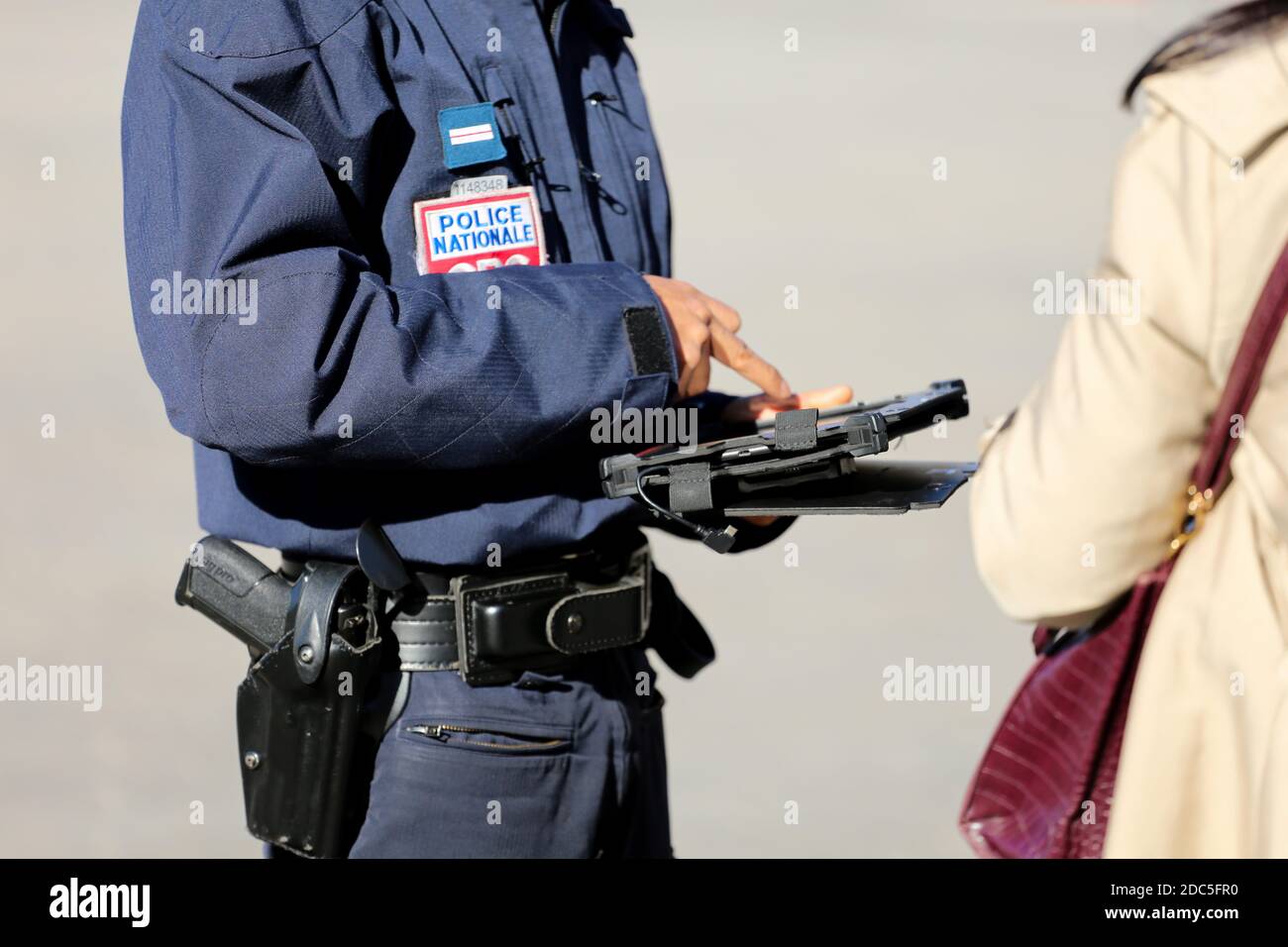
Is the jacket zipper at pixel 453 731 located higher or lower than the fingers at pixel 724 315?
lower

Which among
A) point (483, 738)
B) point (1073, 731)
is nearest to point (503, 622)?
point (483, 738)

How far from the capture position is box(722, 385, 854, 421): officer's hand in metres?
2.26

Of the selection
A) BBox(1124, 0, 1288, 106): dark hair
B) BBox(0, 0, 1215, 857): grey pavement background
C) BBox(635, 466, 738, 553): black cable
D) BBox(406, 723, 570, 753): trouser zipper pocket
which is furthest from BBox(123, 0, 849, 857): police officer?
BBox(0, 0, 1215, 857): grey pavement background

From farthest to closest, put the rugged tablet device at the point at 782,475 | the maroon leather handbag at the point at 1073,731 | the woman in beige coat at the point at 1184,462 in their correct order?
the rugged tablet device at the point at 782,475, the maroon leather handbag at the point at 1073,731, the woman in beige coat at the point at 1184,462

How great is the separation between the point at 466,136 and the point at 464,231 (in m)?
0.12

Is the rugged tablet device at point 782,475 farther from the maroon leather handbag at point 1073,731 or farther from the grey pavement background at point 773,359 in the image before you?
the grey pavement background at point 773,359

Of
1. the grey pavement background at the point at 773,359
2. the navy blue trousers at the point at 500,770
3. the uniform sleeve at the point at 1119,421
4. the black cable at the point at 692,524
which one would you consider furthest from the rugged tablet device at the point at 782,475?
the grey pavement background at the point at 773,359

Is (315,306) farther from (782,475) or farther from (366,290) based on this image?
(782,475)

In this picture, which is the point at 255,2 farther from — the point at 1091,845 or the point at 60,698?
the point at 60,698

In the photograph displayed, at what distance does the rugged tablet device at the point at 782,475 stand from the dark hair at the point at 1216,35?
489mm

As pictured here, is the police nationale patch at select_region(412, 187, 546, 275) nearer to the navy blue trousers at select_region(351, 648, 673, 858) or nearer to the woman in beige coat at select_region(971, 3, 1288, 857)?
the navy blue trousers at select_region(351, 648, 673, 858)

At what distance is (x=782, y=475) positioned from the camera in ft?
6.36

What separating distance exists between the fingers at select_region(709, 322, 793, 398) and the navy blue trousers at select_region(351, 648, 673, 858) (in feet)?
1.46

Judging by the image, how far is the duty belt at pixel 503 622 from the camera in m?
2.10
